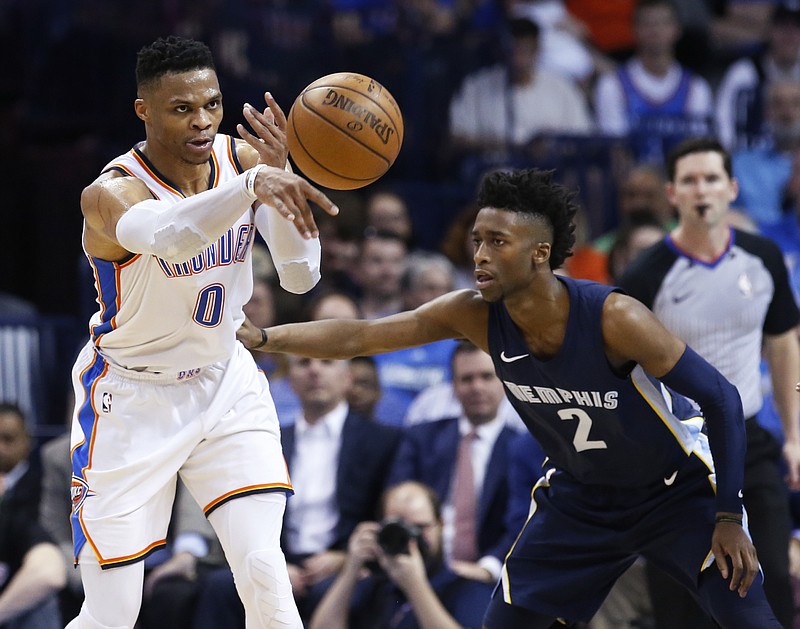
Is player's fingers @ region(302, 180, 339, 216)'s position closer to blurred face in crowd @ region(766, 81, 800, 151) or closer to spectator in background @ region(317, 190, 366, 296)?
spectator in background @ region(317, 190, 366, 296)

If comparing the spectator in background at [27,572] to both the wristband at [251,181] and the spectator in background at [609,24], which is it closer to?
the wristband at [251,181]

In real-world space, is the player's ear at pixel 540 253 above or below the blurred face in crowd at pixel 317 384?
above

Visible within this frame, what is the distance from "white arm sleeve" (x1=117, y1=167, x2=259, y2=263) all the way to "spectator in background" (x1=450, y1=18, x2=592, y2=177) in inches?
205

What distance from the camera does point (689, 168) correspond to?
6.04m

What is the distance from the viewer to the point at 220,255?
14.9 ft

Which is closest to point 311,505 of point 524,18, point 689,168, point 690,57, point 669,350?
point 689,168

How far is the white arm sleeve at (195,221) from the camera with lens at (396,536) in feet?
8.53

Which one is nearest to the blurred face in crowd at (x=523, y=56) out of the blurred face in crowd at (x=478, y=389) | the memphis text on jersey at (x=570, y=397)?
the blurred face in crowd at (x=478, y=389)

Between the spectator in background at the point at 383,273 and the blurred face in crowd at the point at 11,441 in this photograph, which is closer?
the blurred face in crowd at the point at 11,441

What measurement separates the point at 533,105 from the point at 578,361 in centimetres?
554

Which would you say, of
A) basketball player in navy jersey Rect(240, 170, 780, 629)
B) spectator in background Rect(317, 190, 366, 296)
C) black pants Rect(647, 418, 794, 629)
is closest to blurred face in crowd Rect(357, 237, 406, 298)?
spectator in background Rect(317, 190, 366, 296)

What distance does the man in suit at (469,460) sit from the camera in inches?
269

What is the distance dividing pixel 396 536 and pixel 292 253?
2.27m

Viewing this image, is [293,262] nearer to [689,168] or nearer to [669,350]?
[669,350]
